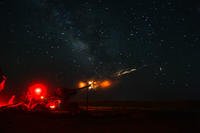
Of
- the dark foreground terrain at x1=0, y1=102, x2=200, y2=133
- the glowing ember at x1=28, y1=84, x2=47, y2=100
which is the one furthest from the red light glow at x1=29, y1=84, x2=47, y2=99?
the dark foreground terrain at x1=0, y1=102, x2=200, y2=133

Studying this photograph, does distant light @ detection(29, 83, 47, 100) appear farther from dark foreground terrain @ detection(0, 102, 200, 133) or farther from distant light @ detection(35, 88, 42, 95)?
dark foreground terrain @ detection(0, 102, 200, 133)

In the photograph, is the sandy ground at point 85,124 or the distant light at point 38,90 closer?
the sandy ground at point 85,124

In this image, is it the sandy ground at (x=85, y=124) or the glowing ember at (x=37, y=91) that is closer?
the sandy ground at (x=85, y=124)

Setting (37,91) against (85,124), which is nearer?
(85,124)

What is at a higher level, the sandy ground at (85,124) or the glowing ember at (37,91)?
the glowing ember at (37,91)

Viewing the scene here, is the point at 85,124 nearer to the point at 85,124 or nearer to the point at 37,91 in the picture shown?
the point at 85,124

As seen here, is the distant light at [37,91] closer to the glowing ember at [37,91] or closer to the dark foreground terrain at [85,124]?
the glowing ember at [37,91]

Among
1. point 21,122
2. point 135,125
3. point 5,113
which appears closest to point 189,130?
point 135,125

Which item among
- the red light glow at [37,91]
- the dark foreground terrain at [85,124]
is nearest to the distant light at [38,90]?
the red light glow at [37,91]

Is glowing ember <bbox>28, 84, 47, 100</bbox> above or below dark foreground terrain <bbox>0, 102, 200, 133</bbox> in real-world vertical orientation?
above

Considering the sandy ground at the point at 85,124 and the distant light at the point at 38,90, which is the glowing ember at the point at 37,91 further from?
the sandy ground at the point at 85,124

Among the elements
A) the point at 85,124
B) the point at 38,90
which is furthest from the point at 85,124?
the point at 38,90

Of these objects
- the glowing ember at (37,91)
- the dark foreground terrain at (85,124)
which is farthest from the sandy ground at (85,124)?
the glowing ember at (37,91)

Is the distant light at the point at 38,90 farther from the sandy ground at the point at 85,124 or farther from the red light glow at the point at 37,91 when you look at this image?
the sandy ground at the point at 85,124
